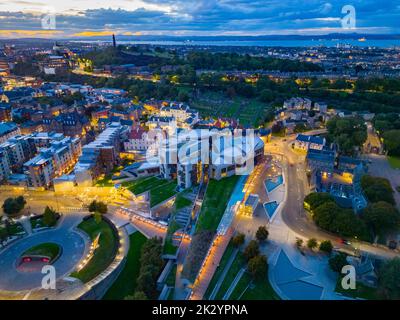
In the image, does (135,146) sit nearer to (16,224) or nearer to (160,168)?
(160,168)

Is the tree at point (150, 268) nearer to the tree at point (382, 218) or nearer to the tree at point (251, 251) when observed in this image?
the tree at point (251, 251)

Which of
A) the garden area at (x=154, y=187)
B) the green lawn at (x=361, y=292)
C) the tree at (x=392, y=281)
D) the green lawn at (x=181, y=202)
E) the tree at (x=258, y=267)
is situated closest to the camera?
the tree at (x=392, y=281)

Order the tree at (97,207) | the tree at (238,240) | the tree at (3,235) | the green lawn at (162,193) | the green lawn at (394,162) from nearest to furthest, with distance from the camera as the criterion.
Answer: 1. the tree at (238,240)
2. the tree at (3,235)
3. the tree at (97,207)
4. the green lawn at (162,193)
5. the green lawn at (394,162)

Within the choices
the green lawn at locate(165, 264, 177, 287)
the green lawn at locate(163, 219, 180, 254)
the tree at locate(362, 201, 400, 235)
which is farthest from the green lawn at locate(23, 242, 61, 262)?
the tree at locate(362, 201, 400, 235)

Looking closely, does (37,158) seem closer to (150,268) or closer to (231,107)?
(150,268)

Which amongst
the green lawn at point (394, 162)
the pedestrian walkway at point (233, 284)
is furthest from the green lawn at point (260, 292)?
the green lawn at point (394, 162)

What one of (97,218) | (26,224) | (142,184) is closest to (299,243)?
(142,184)
